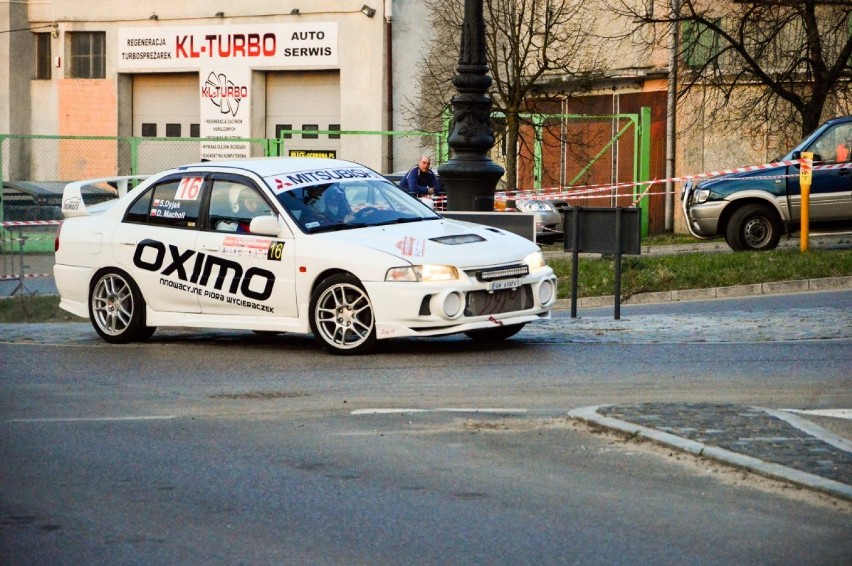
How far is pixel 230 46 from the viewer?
40594 millimetres

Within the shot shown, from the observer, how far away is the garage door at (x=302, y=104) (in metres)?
39.9

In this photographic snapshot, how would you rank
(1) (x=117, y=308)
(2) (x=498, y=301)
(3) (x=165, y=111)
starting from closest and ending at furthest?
(2) (x=498, y=301)
(1) (x=117, y=308)
(3) (x=165, y=111)

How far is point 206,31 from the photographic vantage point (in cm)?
4109

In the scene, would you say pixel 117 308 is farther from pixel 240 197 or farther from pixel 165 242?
pixel 240 197

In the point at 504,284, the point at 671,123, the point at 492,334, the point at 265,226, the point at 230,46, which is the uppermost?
the point at 230,46

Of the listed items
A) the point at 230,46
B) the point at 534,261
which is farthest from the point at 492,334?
the point at 230,46

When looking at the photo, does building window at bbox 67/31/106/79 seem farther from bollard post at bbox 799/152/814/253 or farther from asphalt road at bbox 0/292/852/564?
asphalt road at bbox 0/292/852/564

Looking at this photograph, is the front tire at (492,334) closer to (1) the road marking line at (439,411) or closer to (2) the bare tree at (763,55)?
(1) the road marking line at (439,411)

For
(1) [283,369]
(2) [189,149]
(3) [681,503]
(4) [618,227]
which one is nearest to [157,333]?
(1) [283,369]

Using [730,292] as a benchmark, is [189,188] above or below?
above

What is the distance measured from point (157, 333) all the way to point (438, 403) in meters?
5.80

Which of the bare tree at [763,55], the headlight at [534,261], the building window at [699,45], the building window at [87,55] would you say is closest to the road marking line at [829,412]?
the headlight at [534,261]

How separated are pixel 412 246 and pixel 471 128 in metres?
3.57

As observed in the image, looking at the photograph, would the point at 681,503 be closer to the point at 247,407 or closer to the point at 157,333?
the point at 247,407
